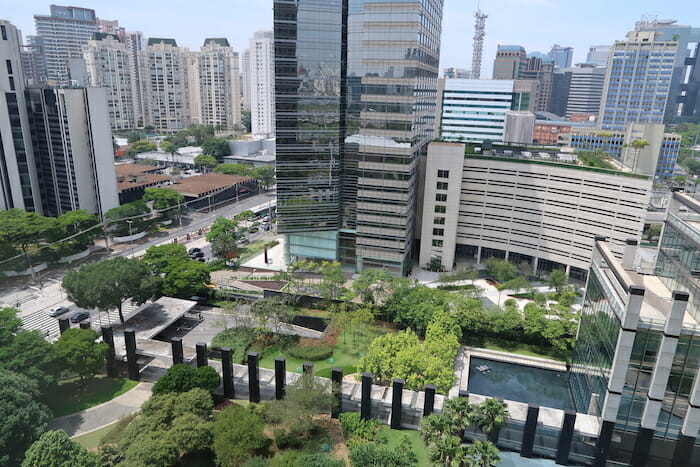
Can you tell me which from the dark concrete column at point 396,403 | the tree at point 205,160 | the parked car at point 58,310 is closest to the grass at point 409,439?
the dark concrete column at point 396,403

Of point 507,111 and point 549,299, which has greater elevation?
point 507,111

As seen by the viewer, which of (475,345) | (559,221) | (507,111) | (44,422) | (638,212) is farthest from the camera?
(507,111)

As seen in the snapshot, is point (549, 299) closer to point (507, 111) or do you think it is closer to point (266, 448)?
point (266, 448)

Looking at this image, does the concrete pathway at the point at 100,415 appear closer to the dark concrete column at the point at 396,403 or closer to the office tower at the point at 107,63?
the dark concrete column at the point at 396,403

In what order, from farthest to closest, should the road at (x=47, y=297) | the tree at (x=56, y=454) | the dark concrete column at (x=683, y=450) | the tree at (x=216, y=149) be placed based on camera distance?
the tree at (x=216, y=149) < the road at (x=47, y=297) < the dark concrete column at (x=683, y=450) < the tree at (x=56, y=454)

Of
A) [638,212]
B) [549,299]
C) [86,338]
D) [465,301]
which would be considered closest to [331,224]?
[465,301]

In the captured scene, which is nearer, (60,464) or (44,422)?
(60,464)
